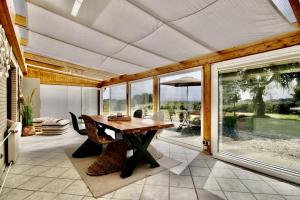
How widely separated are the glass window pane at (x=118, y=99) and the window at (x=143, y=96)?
61 cm

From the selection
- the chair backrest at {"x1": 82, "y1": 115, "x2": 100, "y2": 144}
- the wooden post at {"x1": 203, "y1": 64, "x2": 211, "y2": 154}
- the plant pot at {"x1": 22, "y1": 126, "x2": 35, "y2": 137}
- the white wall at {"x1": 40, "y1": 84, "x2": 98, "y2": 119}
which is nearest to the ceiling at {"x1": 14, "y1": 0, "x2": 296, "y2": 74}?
the wooden post at {"x1": 203, "y1": 64, "x2": 211, "y2": 154}

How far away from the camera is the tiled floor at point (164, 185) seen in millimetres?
1893

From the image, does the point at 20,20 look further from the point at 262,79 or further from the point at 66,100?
the point at 66,100

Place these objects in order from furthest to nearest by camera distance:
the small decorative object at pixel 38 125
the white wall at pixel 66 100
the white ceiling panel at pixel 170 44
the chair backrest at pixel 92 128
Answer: the white wall at pixel 66 100 < the small decorative object at pixel 38 125 < the chair backrest at pixel 92 128 < the white ceiling panel at pixel 170 44

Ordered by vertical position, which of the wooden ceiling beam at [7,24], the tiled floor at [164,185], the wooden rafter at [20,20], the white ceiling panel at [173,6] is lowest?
the tiled floor at [164,185]

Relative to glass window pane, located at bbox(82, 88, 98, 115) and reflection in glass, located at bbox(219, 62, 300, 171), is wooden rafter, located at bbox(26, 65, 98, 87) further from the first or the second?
reflection in glass, located at bbox(219, 62, 300, 171)

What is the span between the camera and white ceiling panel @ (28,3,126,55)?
83.2 inches

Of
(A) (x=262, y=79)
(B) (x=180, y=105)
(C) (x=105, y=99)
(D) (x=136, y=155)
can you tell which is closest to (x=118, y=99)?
(C) (x=105, y=99)

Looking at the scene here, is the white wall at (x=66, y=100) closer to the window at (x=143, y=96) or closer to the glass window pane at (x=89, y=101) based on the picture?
the glass window pane at (x=89, y=101)

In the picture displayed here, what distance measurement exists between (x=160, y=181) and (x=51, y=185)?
1.49 metres

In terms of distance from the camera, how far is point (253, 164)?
2697mm

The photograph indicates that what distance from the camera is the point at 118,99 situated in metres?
7.66

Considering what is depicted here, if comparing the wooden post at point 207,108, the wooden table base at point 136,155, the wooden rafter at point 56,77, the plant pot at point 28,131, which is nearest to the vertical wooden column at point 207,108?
the wooden post at point 207,108

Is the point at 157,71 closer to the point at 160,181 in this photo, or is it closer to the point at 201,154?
the point at 201,154
